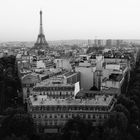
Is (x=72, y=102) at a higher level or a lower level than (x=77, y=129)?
higher

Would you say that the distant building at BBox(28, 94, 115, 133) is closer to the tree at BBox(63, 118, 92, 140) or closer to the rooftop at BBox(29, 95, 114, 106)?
the rooftop at BBox(29, 95, 114, 106)

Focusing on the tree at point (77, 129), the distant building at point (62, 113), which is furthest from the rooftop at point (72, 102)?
the tree at point (77, 129)

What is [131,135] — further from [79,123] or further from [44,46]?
[44,46]

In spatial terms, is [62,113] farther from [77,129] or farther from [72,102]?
[77,129]

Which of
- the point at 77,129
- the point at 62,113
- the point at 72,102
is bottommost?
the point at 77,129

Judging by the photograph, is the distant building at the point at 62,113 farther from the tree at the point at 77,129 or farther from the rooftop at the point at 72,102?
the tree at the point at 77,129

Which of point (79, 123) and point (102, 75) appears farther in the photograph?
point (102, 75)

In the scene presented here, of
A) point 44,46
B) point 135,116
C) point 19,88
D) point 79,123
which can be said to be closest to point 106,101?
point 135,116

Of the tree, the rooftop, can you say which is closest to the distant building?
the rooftop

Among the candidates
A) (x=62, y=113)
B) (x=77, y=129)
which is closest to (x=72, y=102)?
(x=62, y=113)

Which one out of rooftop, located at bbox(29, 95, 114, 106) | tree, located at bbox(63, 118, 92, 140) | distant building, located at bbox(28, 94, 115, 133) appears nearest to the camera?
A: tree, located at bbox(63, 118, 92, 140)

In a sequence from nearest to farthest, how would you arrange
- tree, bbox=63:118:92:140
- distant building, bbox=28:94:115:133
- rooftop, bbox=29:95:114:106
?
tree, bbox=63:118:92:140, distant building, bbox=28:94:115:133, rooftop, bbox=29:95:114:106
